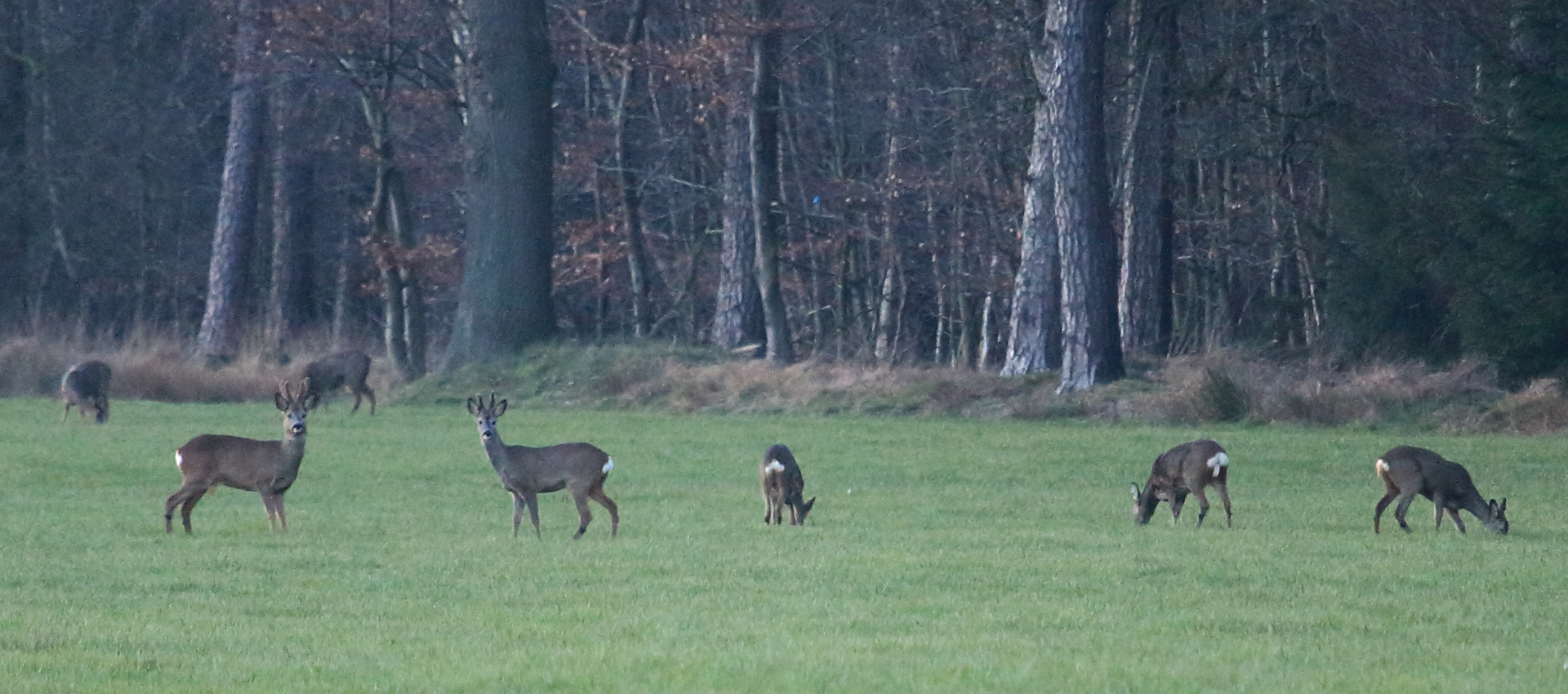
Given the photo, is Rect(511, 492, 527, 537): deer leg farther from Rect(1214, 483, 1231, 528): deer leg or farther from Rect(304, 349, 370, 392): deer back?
Rect(304, 349, 370, 392): deer back

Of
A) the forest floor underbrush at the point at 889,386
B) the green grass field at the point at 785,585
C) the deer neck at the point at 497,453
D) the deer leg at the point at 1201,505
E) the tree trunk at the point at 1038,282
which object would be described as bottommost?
the green grass field at the point at 785,585

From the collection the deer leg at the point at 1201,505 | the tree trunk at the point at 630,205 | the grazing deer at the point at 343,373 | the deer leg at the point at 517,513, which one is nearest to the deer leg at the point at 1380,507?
the deer leg at the point at 1201,505

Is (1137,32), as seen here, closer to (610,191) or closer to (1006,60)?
(1006,60)

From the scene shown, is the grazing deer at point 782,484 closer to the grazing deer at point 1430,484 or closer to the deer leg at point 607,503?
the deer leg at point 607,503

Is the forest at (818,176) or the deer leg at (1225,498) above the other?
the forest at (818,176)

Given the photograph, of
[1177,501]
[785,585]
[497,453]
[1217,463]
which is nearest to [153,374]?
[497,453]

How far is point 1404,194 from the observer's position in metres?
29.5

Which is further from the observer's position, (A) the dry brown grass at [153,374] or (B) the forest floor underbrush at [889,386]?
(A) the dry brown grass at [153,374]

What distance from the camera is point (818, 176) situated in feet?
139

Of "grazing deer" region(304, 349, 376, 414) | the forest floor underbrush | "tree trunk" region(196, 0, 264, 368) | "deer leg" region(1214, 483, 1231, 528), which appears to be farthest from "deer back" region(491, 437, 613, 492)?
"tree trunk" region(196, 0, 264, 368)

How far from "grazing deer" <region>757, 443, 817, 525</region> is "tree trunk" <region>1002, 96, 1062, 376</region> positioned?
1431 cm

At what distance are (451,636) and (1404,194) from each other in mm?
23073

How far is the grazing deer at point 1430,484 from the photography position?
46.5 feet

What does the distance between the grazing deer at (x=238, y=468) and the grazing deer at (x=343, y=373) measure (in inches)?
565
